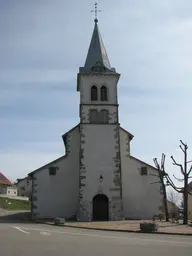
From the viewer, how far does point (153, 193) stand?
30656mm

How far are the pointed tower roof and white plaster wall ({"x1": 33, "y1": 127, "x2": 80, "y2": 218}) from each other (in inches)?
360

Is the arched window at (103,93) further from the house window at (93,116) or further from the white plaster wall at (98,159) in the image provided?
the white plaster wall at (98,159)

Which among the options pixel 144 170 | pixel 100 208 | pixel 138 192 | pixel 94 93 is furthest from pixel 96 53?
pixel 100 208

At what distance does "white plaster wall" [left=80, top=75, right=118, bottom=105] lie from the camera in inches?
1232

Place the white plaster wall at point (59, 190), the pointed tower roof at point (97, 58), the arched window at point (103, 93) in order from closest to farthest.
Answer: the white plaster wall at point (59, 190) → the arched window at point (103, 93) → the pointed tower roof at point (97, 58)

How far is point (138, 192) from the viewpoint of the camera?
30578mm

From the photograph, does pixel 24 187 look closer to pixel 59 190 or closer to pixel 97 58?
pixel 59 190

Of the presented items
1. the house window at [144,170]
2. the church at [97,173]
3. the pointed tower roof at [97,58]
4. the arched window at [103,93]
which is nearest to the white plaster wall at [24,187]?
the church at [97,173]

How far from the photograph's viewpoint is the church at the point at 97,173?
93.5 feet

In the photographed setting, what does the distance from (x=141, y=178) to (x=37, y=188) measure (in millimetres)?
10152

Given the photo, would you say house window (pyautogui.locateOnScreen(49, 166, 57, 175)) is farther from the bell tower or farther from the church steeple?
the church steeple

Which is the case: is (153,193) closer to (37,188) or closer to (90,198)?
(90,198)

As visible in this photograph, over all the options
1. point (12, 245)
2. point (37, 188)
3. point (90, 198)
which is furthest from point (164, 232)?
point (37, 188)

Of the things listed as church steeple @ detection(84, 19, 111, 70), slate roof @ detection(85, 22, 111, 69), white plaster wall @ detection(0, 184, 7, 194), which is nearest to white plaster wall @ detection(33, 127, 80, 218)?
church steeple @ detection(84, 19, 111, 70)
